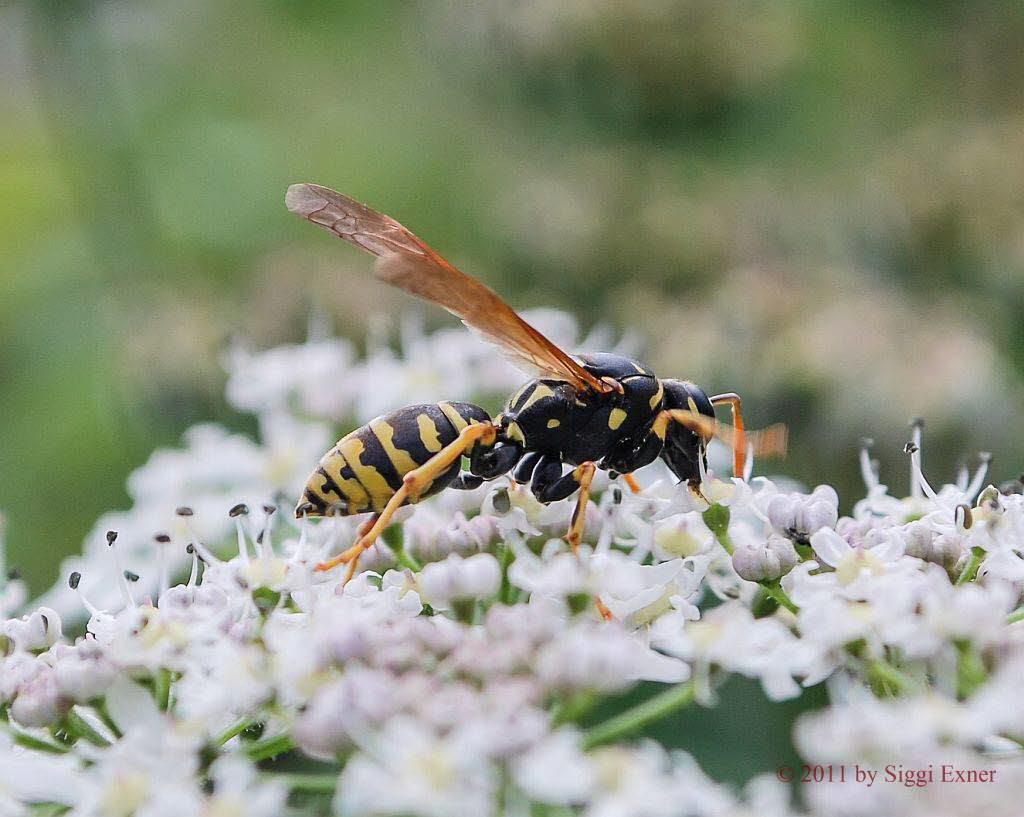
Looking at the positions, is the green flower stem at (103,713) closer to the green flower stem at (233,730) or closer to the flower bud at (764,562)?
the green flower stem at (233,730)

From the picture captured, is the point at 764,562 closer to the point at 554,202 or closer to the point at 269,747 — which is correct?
the point at 269,747

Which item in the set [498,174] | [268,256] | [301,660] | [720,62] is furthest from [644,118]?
[301,660]

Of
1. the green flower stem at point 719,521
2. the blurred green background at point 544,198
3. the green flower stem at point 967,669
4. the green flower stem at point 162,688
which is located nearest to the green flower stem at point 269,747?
the green flower stem at point 162,688

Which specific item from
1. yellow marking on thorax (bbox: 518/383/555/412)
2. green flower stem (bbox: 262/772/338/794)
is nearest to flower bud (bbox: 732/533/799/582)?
yellow marking on thorax (bbox: 518/383/555/412)

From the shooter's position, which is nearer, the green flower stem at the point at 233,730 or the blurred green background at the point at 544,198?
the green flower stem at the point at 233,730

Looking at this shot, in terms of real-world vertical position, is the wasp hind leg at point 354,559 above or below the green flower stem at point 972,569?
above

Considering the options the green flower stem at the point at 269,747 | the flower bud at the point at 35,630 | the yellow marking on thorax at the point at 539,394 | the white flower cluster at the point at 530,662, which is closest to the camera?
the white flower cluster at the point at 530,662

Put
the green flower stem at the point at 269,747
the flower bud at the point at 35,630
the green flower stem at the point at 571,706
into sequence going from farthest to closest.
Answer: the flower bud at the point at 35,630, the green flower stem at the point at 269,747, the green flower stem at the point at 571,706
